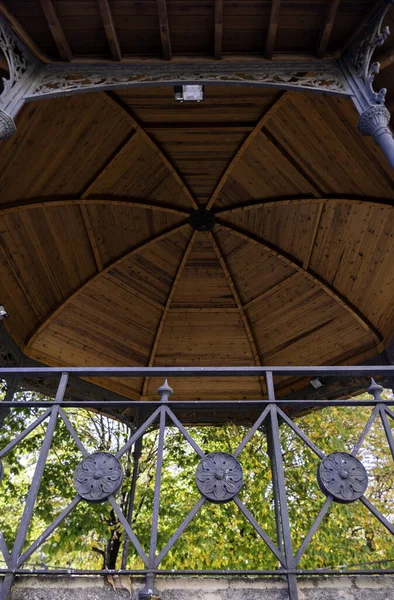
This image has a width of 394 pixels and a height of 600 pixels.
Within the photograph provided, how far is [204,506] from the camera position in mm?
9570

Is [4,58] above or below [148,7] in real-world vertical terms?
below

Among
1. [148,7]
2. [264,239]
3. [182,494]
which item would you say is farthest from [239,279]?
[148,7]

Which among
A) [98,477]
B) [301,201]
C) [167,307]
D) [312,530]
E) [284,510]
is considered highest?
[301,201]

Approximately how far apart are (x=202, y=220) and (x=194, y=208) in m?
0.33

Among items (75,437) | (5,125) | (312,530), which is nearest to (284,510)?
(312,530)

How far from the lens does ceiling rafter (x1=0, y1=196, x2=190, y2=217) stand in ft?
22.1

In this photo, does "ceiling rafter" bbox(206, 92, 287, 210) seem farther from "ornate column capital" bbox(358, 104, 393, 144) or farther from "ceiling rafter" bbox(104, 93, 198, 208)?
"ornate column capital" bbox(358, 104, 393, 144)

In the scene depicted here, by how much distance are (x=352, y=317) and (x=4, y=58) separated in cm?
736

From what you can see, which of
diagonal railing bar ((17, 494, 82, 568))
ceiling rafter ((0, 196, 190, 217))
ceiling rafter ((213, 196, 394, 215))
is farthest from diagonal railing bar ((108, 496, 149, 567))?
ceiling rafter ((213, 196, 394, 215))

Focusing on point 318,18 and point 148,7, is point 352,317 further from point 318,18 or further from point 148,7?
point 148,7

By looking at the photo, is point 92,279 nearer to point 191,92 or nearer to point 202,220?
point 202,220

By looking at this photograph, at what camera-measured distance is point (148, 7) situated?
4121mm


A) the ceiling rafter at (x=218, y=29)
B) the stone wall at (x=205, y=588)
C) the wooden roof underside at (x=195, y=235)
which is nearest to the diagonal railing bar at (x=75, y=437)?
the stone wall at (x=205, y=588)

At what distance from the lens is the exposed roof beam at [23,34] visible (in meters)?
3.96
